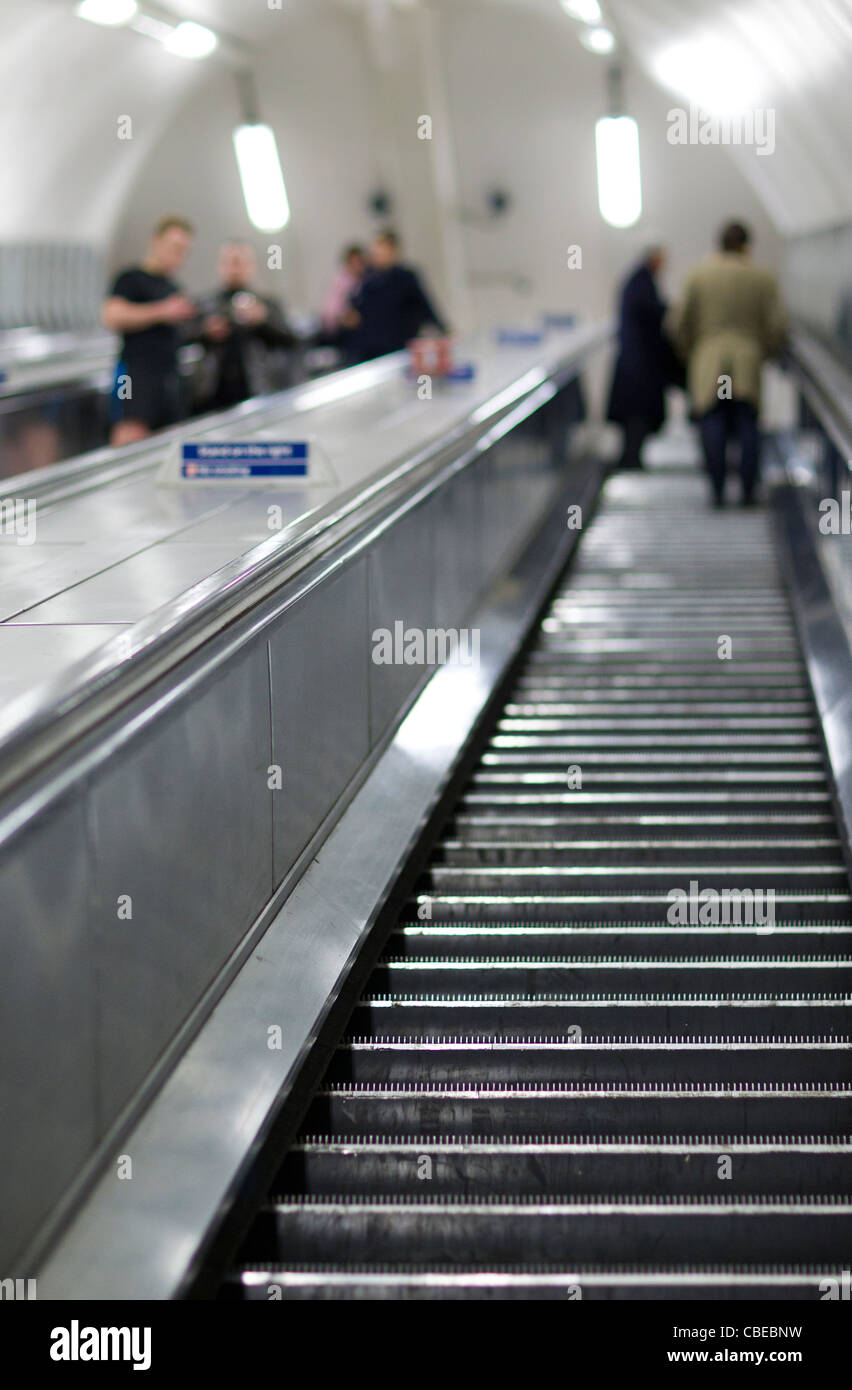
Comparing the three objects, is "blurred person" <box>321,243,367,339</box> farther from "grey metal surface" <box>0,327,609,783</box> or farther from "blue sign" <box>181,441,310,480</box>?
"blue sign" <box>181,441,310,480</box>

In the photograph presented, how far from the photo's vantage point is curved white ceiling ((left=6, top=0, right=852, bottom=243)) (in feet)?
37.6

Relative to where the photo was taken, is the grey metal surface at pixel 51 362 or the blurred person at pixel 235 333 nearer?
the blurred person at pixel 235 333

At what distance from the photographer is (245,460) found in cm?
580

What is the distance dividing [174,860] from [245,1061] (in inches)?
16.6

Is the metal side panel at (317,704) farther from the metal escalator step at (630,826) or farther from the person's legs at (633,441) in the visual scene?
the person's legs at (633,441)

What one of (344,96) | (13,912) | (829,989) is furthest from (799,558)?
(344,96)

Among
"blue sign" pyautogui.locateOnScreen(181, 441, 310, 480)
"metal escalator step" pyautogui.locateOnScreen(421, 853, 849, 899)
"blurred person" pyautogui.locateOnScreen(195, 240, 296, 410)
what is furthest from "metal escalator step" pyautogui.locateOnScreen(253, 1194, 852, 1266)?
"blurred person" pyautogui.locateOnScreen(195, 240, 296, 410)

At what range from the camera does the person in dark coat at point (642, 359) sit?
1252 centimetres

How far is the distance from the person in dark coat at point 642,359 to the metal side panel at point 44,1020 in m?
10.4

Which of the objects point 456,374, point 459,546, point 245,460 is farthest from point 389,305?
point 245,460

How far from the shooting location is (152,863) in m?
3.03

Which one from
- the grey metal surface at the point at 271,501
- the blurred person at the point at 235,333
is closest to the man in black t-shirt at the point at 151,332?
Result: the grey metal surface at the point at 271,501
